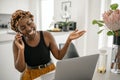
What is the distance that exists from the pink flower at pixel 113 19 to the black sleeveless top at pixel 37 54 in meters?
0.63

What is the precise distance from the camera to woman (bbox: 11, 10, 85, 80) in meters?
1.22

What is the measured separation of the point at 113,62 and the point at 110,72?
7cm

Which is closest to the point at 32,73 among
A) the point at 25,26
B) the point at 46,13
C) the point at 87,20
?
the point at 25,26

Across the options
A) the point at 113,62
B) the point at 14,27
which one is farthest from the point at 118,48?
the point at 14,27

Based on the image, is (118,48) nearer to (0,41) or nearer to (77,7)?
(0,41)

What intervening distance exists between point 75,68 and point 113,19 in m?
0.37

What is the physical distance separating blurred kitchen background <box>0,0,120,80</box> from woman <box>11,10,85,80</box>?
0.93 metres

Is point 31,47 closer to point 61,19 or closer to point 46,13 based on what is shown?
point 61,19

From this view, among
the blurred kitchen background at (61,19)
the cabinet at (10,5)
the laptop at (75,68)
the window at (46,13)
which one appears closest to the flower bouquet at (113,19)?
the laptop at (75,68)

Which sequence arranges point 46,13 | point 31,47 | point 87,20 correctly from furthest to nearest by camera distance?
point 46,13, point 87,20, point 31,47

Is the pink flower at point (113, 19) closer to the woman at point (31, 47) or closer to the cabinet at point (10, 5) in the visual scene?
the woman at point (31, 47)

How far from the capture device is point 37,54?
53.7 inches

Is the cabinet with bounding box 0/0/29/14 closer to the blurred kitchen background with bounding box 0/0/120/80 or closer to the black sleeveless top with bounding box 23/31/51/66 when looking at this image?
the blurred kitchen background with bounding box 0/0/120/80

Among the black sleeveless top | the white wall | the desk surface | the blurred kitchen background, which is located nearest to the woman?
the black sleeveless top
